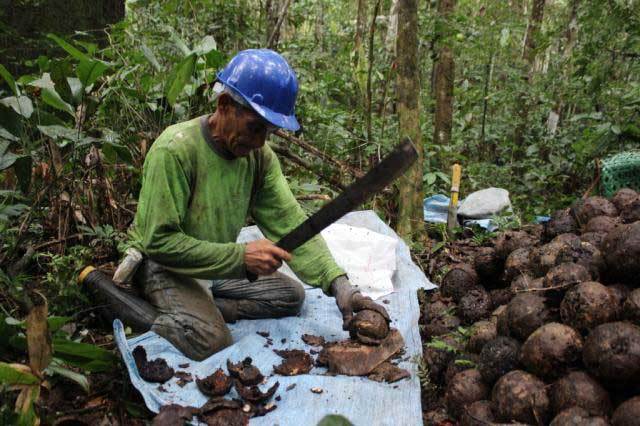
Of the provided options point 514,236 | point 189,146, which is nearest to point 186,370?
point 189,146

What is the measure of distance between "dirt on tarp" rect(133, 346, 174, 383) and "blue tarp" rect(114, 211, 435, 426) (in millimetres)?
36

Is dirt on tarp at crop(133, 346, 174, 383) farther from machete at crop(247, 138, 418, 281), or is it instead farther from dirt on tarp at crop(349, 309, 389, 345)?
dirt on tarp at crop(349, 309, 389, 345)

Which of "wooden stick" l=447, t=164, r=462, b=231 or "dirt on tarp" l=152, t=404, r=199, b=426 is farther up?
"dirt on tarp" l=152, t=404, r=199, b=426

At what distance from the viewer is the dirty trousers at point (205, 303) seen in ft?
9.48

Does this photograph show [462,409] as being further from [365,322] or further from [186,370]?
[186,370]

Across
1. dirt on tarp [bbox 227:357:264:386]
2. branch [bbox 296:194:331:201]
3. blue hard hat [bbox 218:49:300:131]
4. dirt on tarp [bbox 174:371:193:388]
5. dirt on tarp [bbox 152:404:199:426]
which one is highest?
blue hard hat [bbox 218:49:300:131]

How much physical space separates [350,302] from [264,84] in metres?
1.23

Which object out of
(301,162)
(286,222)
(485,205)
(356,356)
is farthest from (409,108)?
(356,356)

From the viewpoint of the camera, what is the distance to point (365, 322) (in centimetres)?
281

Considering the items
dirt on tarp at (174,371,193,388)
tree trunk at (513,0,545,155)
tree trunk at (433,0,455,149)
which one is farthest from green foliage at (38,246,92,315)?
tree trunk at (513,0,545,155)

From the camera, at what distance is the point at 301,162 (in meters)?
5.11

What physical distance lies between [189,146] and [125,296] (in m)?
0.97

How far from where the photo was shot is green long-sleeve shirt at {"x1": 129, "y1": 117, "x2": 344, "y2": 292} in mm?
2729

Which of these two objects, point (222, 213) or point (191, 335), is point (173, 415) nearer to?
point (191, 335)
